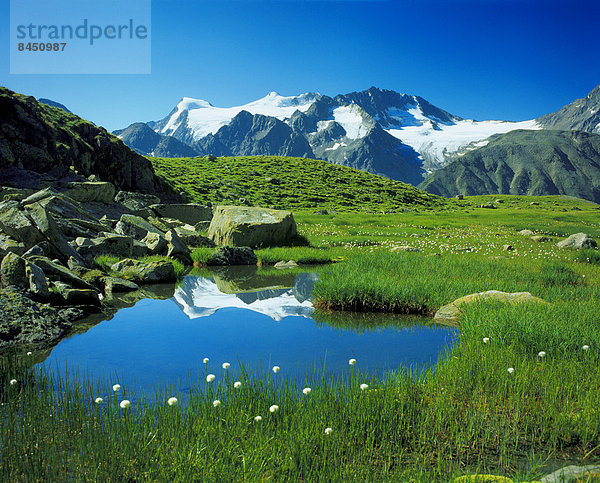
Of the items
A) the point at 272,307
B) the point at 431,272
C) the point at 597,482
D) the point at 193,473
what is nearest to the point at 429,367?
the point at 597,482

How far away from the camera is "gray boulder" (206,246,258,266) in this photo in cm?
2334

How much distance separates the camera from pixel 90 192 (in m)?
31.3

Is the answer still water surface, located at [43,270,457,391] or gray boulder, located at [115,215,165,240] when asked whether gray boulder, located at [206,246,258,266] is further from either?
still water surface, located at [43,270,457,391]

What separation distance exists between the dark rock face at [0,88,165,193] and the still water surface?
26.3 metres

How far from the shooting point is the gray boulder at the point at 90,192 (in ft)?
99.9

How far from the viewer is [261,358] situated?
868cm

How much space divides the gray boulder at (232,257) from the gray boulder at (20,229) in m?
8.55

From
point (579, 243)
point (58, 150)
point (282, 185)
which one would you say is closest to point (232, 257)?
point (579, 243)

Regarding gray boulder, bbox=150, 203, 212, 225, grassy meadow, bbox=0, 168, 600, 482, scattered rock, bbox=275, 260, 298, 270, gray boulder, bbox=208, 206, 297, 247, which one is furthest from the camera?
gray boulder, bbox=150, 203, 212, 225

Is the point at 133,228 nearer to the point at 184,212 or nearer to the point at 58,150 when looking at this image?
the point at 184,212

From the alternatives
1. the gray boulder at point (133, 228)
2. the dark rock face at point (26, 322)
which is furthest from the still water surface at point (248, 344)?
the gray boulder at point (133, 228)

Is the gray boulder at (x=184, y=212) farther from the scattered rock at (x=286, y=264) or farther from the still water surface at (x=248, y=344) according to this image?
the still water surface at (x=248, y=344)

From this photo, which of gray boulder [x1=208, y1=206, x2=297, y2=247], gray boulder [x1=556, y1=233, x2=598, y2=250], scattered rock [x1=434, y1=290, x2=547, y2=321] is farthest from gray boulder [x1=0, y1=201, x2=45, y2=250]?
gray boulder [x1=556, y1=233, x2=598, y2=250]

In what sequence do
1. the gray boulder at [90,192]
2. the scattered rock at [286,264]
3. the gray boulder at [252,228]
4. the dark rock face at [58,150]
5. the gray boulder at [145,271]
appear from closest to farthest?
the gray boulder at [145,271]
the scattered rock at [286,264]
the gray boulder at [252,228]
the gray boulder at [90,192]
the dark rock face at [58,150]
